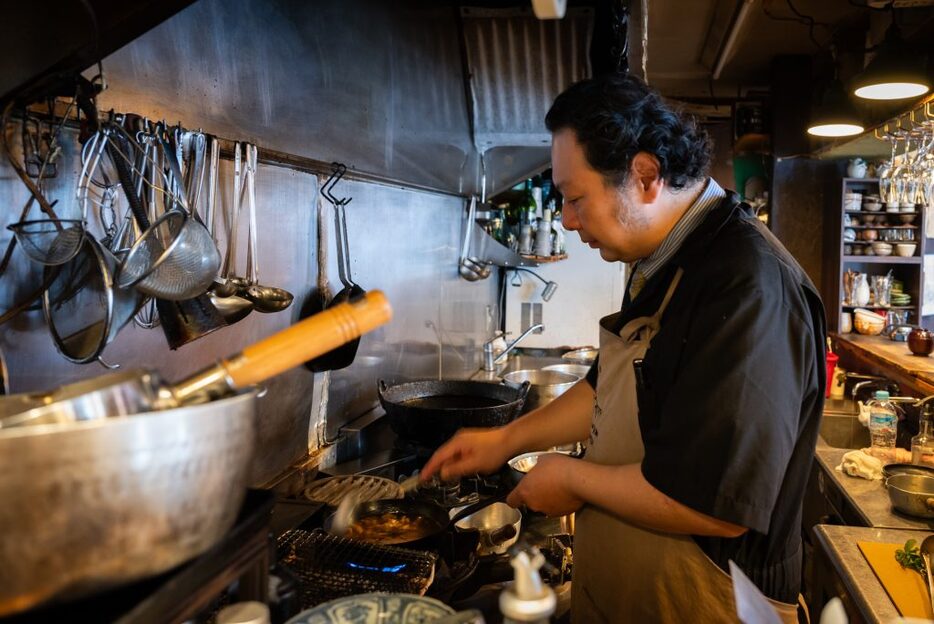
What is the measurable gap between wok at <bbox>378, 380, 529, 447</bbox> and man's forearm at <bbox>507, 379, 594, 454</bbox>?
29 centimetres

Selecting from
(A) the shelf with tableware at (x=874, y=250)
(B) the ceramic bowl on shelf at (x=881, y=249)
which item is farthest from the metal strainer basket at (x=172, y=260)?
(B) the ceramic bowl on shelf at (x=881, y=249)

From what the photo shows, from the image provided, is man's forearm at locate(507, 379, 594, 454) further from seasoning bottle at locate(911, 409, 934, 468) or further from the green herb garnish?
seasoning bottle at locate(911, 409, 934, 468)

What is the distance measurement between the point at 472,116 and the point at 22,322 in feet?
9.82

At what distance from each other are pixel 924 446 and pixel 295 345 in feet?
Answer: 10.8

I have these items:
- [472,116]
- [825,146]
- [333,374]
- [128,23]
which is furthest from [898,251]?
[128,23]

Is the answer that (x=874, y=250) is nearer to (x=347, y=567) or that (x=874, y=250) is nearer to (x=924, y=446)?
(x=924, y=446)

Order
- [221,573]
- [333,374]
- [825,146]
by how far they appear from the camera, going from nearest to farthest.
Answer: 1. [221,573]
2. [333,374]
3. [825,146]

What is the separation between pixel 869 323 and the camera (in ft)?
18.6

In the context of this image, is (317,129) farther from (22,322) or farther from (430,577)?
(430,577)

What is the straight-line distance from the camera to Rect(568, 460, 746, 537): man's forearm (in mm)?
1231

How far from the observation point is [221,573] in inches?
25.3

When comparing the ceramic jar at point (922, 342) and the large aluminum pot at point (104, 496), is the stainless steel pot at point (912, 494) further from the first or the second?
the large aluminum pot at point (104, 496)

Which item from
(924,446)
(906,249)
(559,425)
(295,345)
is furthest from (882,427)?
(906,249)

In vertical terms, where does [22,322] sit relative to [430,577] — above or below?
above
